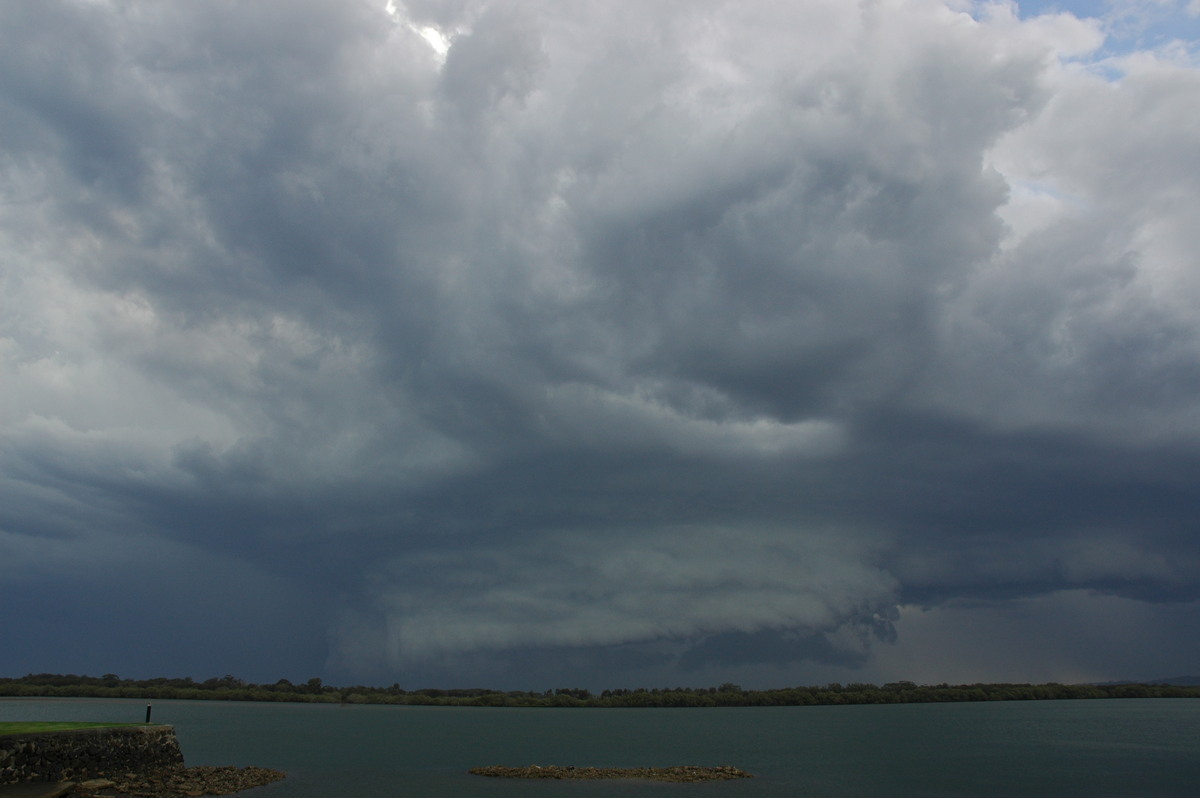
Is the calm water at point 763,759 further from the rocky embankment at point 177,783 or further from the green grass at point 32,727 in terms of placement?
the green grass at point 32,727

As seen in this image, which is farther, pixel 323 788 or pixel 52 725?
pixel 323 788

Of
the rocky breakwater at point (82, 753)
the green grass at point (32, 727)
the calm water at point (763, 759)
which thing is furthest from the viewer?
the calm water at point (763, 759)

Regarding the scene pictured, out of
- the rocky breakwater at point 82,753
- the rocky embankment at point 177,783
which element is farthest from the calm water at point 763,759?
the rocky breakwater at point 82,753

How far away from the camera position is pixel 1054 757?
8425cm

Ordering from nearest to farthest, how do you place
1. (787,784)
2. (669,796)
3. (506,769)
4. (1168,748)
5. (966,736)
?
(669,796)
(787,784)
(506,769)
(1168,748)
(966,736)

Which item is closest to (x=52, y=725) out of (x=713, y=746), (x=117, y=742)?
(x=117, y=742)

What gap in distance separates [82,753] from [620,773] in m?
38.4

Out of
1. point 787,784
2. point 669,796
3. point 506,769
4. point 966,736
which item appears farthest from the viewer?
point 966,736

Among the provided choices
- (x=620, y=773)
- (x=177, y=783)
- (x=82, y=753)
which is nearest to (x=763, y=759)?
(x=620, y=773)

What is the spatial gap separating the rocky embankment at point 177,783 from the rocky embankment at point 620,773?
16.9 metres

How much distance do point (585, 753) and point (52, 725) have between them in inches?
2286

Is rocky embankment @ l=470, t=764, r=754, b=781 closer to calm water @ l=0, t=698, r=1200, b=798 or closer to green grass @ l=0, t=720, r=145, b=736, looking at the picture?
calm water @ l=0, t=698, r=1200, b=798

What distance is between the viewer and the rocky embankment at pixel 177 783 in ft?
134

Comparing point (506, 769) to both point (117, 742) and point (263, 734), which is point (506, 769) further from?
point (263, 734)
